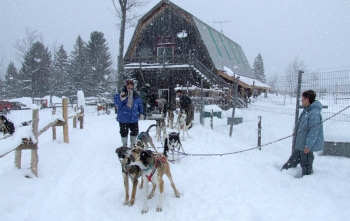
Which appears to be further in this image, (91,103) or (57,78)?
(57,78)

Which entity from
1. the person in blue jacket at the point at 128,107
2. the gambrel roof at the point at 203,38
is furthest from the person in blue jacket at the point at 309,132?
the gambrel roof at the point at 203,38

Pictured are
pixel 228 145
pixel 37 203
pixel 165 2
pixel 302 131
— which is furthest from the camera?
pixel 165 2

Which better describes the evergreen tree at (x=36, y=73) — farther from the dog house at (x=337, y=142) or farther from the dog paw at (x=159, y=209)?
the dog paw at (x=159, y=209)

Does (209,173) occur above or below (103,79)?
below

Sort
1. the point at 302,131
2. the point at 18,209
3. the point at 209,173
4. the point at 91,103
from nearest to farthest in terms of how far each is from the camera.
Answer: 1. the point at 18,209
2. the point at 302,131
3. the point at 209,173
4. the point at 91,103

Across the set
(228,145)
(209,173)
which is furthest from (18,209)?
(228,145)

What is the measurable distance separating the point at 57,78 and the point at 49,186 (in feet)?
155

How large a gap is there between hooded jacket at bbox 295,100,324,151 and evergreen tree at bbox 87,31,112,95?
137 ft

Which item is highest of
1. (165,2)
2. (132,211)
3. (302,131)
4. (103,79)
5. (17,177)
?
(165,2)

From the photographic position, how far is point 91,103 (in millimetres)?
35688

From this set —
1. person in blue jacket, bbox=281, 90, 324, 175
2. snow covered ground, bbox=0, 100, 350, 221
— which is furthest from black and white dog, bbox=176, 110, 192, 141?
person in blue jacket, bbox=281, 90, 324, 175

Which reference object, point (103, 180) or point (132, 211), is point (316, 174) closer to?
point (132, 211)

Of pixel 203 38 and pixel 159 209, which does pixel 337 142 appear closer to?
pixel 159 209

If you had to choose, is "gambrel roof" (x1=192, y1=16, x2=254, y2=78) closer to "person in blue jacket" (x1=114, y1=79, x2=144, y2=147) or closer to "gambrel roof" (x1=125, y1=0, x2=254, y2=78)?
"gambrel roof" (x1=125, y1=0, x2=254, y2=78)
